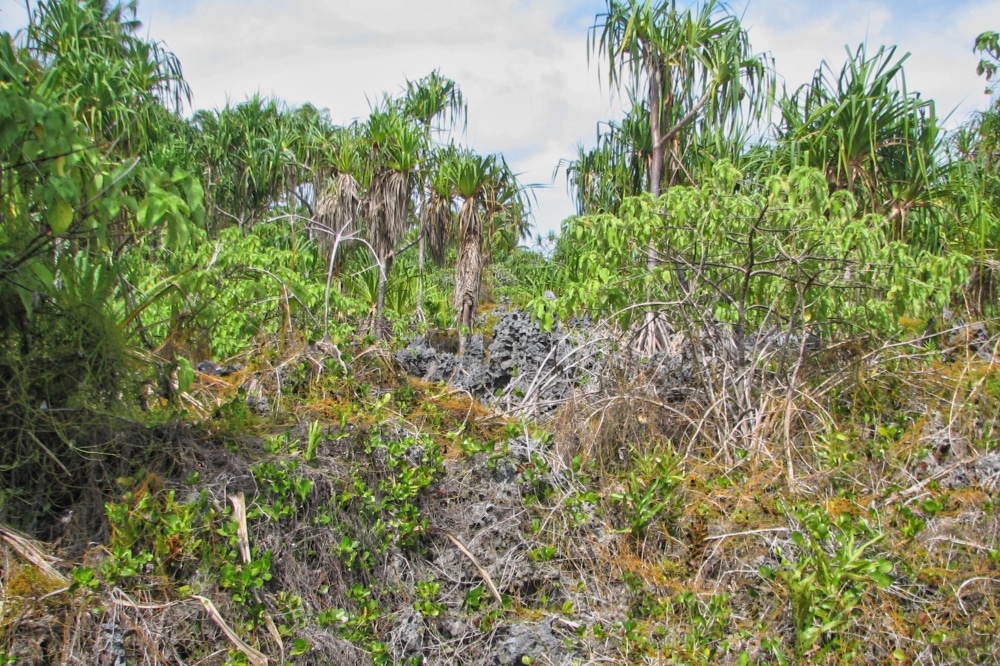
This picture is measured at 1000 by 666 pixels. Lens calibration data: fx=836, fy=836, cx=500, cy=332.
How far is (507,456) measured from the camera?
465cm

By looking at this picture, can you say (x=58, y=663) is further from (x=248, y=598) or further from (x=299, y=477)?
(x=299, y=477)

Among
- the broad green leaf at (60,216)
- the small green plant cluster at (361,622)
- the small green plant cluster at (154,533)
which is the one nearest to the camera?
the broad green leaf at (60,216)

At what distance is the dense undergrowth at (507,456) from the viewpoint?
3279 millimetres

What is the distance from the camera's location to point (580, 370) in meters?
5.97

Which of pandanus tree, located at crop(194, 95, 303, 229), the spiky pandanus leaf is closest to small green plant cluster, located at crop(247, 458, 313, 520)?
the spiky pandanus leaf

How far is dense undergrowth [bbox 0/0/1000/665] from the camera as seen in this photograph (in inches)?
129

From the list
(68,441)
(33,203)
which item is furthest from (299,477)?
(33,203)

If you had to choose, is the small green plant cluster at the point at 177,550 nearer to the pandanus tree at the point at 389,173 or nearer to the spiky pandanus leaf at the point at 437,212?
the pandanus tree at the point at 389,173

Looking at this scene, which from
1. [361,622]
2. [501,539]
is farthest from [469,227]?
[361,622]

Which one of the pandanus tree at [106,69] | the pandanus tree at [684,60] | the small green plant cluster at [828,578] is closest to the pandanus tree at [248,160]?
the pandanus tree at [106,69]

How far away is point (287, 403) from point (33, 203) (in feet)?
5.76

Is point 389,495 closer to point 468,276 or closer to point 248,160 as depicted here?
point 468,276

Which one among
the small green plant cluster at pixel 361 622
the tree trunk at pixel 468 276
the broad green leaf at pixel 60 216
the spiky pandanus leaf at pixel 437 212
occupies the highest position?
the spiky pandanus leaf at pixel 437 212

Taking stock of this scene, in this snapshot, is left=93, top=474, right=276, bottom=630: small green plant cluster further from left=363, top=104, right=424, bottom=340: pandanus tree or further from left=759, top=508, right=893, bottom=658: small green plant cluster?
left=363, top=104, right=424, bottom=340: pandanus tree
